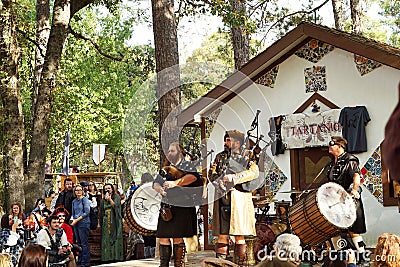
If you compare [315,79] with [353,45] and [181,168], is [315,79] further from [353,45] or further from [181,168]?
[181,168]

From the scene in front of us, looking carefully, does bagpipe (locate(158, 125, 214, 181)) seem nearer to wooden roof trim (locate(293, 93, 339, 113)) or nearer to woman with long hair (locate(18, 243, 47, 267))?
woman with long hair (locate(18, 243, 47, 267))

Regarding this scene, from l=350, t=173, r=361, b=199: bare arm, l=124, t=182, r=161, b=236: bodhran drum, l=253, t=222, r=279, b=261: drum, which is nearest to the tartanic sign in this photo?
l=253, t=222, r=279, b=261: drum

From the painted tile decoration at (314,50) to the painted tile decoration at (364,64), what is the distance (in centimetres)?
50

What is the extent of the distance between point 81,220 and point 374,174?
15.7 feet

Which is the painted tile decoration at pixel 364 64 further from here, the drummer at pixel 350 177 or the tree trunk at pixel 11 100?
the tree trunk at pixel 11 100

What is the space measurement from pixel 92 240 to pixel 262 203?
12.9 ft

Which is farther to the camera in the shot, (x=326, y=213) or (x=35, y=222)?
(x=35, y=222)

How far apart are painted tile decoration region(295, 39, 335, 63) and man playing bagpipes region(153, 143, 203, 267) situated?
435 centimetres

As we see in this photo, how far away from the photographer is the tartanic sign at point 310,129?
425 inches

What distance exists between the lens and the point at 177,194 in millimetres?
7754

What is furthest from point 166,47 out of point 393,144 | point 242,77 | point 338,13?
point 393,144

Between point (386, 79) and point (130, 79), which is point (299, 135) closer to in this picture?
point (386, 79)

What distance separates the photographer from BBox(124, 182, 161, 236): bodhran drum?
924cm

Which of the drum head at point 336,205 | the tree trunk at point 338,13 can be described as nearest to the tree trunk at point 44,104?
the drum head at point 336,205
